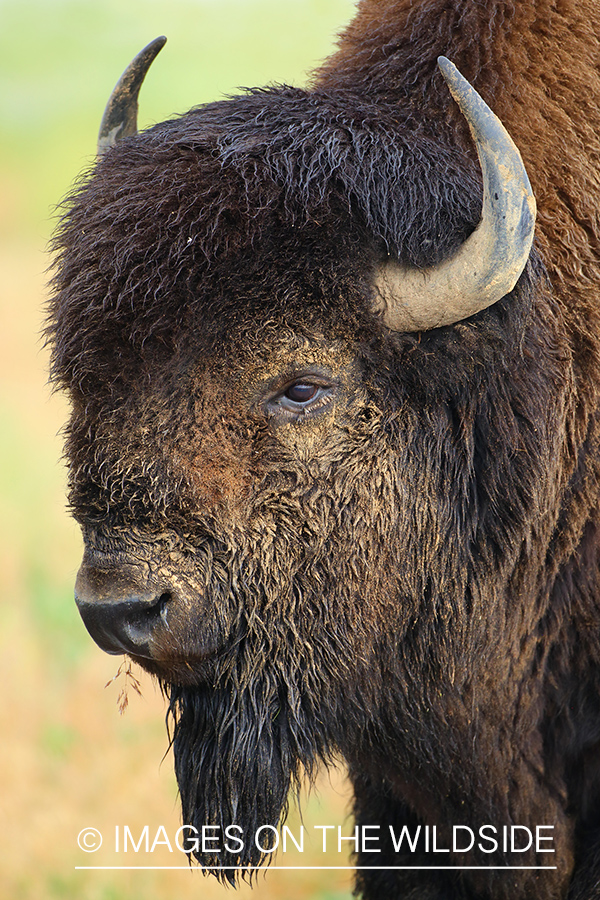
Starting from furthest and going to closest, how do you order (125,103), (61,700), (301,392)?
(61,700) < (125,103) < (301,392)

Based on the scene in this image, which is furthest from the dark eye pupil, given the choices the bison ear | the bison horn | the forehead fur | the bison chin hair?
the bison ear

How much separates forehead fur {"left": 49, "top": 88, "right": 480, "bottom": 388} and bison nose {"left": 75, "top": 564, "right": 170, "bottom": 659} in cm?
50

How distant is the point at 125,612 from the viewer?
2307 millimetres

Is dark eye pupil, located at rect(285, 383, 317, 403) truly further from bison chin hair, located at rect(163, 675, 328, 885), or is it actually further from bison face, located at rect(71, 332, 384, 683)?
bison chin hair, located at rect(163, 675, 328, 885)

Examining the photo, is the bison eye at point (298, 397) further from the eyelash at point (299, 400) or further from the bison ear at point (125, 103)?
the bison ear at point (125, 103)

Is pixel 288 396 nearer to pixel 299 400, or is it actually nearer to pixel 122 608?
pixel 299 400

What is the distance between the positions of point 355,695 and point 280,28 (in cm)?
1570

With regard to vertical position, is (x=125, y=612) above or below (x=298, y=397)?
below

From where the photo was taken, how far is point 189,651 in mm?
2365

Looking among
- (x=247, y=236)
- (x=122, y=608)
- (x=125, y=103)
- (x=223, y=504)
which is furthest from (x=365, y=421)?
(x=125, y=103)

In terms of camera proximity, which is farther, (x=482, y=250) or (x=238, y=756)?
(x=238, y=756)

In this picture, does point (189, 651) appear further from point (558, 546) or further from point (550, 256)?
point (550, 256)

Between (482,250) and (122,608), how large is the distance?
1215 millimetres

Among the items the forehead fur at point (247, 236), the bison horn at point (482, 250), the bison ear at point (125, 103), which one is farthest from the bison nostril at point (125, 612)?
the bison ear at point (125, 103)
